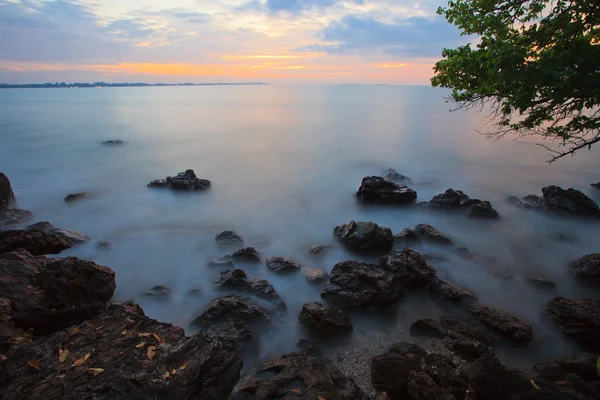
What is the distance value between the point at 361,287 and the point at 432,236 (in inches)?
165

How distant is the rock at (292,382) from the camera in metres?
3.87

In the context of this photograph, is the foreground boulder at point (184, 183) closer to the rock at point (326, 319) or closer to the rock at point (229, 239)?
the rock at point (229, 239)

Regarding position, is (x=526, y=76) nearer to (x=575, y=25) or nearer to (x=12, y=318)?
(x=575, y=25)

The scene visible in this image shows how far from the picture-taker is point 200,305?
24.7ft

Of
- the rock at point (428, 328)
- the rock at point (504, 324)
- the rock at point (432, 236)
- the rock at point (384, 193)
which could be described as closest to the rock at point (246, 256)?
the rock at point (428, 328)

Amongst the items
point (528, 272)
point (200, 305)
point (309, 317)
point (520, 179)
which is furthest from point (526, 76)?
point (520, 179)

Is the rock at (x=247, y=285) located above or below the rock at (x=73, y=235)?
below

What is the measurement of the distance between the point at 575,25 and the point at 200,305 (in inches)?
384

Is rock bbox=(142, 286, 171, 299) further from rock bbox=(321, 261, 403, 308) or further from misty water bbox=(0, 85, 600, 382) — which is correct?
rock bbox=(321, 261, 403, 308)

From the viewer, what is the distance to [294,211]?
1381cm

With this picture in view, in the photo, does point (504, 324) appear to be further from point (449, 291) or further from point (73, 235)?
point (73, 235)

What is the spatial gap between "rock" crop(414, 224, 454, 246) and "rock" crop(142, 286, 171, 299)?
7.26 m

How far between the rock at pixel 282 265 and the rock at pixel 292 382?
Result: 165 inches

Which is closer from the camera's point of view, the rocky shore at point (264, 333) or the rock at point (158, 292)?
the rocky shore at point (264, 333)
